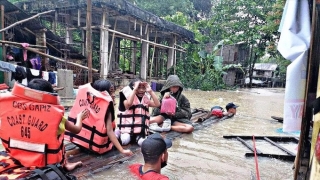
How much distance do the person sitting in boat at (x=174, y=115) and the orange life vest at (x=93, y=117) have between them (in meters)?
1.74

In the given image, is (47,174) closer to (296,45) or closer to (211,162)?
(296,45)

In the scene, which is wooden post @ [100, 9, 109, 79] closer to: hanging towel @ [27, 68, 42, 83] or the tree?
hanging towel @ [27, 68, 42, 83]

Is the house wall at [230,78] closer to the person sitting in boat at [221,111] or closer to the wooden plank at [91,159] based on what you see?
the person sitting in boat at [221,111]

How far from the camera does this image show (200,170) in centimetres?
366

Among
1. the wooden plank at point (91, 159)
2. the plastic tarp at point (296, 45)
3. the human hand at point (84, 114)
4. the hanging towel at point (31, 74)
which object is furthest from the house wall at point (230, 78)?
the plastic tarp at point (296, 45)

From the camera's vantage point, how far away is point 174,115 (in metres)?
5.41


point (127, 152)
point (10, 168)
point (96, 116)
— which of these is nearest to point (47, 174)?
point (10, 168)

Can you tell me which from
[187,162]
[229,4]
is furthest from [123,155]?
[229,4]

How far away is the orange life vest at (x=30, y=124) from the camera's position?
2.48m

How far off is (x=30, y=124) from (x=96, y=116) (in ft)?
3.48

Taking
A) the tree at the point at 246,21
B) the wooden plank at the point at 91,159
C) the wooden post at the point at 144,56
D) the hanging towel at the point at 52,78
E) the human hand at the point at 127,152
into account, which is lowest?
the wooden plank at the point at 91,159

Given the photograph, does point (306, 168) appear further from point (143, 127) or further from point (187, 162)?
point (143, 127)

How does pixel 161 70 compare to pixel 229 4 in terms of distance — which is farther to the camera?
pixel 229 4

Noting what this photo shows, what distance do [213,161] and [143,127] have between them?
1.19 m
